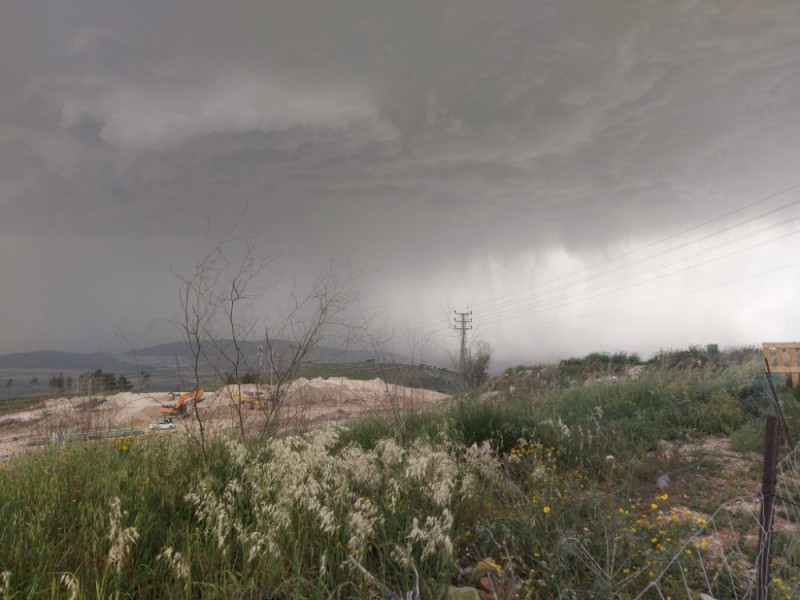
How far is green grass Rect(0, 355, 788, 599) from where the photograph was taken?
3.06 metres

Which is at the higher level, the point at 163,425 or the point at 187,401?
the point at 187,401

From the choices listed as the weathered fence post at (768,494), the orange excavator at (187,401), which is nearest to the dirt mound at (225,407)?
the orange excavator at (187,401)

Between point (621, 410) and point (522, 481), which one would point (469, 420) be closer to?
point (522, 481)

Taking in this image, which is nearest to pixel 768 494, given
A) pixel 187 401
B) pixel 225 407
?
pixel 225 407

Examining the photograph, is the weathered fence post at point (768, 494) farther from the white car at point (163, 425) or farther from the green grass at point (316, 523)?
the white car at point (163, 425)

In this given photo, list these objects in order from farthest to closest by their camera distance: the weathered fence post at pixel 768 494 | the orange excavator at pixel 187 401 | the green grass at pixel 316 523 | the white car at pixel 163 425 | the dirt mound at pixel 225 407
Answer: the white car at pixel 163 425 → the dirt mound at pixel 225 407 → the orange excavator at pixel 187 401 → the green grass at pixel 316 523 → the weathered fence post at pixel 768 494

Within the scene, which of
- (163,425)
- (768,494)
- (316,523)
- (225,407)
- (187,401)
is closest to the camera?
(768,494)

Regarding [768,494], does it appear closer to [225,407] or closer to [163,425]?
[225,407]

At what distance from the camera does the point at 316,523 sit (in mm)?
3672

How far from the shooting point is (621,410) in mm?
10297

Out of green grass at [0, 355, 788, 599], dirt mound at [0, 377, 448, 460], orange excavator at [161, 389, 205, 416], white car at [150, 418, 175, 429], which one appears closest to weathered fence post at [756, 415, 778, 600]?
green grass at [0, 355, 788, 599]

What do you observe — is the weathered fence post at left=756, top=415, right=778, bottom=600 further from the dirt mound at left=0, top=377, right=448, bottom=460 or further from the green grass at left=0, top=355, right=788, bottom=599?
the dirt mound at left=0, top=377, right=448, bottom=460

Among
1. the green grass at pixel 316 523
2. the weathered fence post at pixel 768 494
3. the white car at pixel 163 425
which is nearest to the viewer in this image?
the weathered fence post at pixel 768 494

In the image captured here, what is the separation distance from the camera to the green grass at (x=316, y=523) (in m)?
3.06
